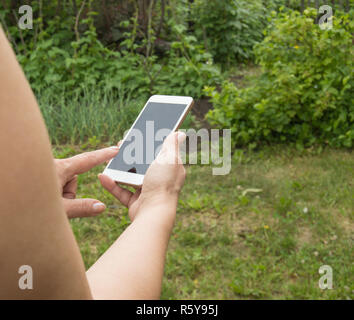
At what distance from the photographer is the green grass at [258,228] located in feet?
8.78

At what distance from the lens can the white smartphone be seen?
166 cm

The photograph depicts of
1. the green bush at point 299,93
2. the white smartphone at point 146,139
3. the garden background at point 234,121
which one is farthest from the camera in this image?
the green bush at point 299,93

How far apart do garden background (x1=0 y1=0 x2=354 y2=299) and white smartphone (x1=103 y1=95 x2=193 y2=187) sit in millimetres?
1200

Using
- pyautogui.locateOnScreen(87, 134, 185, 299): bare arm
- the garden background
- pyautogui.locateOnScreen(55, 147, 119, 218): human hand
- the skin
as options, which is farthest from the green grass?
the skin

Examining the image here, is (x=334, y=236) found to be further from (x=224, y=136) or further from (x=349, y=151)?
(x=224, y=136)

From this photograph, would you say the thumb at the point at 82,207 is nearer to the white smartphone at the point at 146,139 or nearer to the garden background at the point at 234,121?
the white smartphone at the point at 146,139

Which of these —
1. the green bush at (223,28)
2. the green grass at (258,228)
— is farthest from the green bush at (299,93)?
the green bush at (223,28)

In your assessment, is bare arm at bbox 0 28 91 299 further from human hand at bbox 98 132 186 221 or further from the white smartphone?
the white smartphone

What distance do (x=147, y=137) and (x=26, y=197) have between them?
4.15 ft

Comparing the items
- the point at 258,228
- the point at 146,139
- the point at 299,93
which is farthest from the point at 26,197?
the point at 299,93

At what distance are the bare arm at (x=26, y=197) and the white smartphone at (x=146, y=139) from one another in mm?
1039

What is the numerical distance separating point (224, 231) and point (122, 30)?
3.69 metres

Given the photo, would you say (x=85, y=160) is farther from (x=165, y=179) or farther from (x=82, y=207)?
(x=165, y=179)
